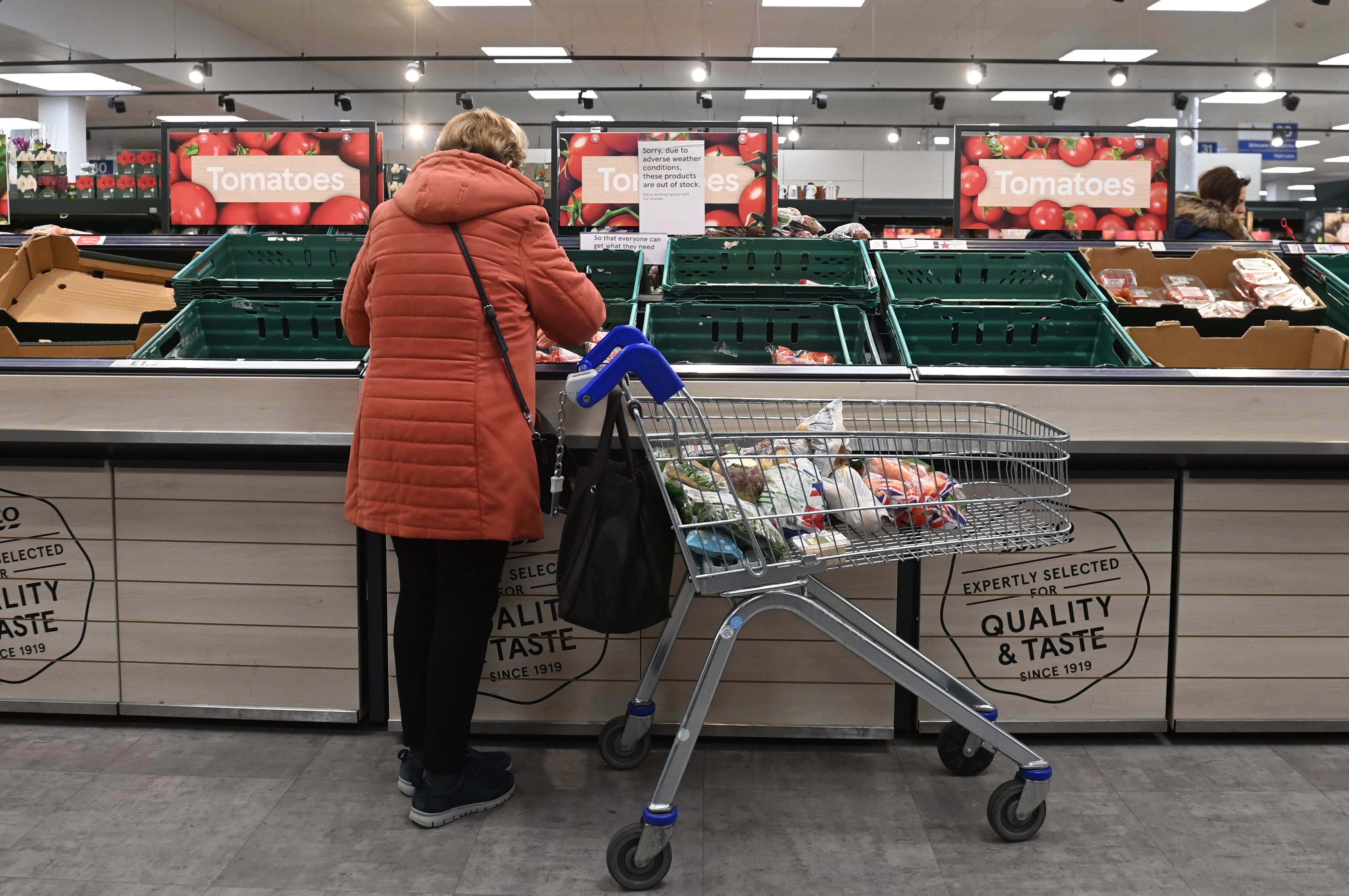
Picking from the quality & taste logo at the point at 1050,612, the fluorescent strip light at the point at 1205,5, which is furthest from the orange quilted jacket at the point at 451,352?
the fluorescent strip light at the point at 1205,5

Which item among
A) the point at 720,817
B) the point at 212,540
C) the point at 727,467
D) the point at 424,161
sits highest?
the point at 424,161

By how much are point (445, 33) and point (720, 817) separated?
1148 centimetres

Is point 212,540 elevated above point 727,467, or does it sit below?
below

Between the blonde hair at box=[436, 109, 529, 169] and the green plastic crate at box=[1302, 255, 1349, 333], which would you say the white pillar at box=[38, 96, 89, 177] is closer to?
the blonde hair at box=[436, 109, 529, 169]

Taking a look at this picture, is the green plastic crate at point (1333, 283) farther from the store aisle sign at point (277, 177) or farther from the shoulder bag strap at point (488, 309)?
the store aisle sign at point (277, 177)

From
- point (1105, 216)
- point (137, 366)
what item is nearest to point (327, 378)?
point (137, 366)

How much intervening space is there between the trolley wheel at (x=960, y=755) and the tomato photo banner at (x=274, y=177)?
2673mm

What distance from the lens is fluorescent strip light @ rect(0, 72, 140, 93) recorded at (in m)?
11.8

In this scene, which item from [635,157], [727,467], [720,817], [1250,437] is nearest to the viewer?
[727,467]

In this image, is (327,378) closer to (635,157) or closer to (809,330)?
(809,330)

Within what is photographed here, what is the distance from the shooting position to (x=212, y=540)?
8.70 feet

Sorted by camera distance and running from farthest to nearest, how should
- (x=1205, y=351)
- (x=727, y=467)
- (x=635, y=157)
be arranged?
(x=635, y=157), (x=1205, y=351), (x=727, y=467)

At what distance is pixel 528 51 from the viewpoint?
12.2m

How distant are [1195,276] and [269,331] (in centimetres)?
293
